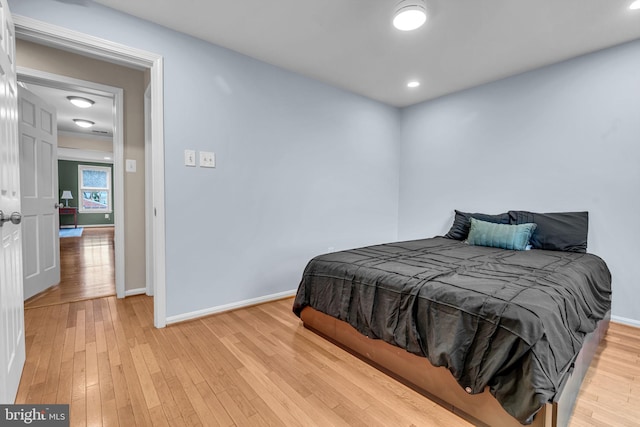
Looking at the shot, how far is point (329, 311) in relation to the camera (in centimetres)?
198

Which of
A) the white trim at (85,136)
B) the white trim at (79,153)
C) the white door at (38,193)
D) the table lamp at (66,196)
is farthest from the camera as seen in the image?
the table lamp at (66,196)

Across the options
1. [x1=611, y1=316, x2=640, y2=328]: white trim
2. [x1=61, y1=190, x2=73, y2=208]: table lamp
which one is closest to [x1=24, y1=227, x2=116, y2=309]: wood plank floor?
[x1=61, y1=190, x2=73, y2=208]: table lamp

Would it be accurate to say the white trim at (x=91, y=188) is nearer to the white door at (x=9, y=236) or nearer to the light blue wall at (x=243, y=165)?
the light blue wall at (x=243, y=165)

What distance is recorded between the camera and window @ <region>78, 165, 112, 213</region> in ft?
28.9

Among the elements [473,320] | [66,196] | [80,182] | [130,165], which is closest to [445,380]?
[473,320]

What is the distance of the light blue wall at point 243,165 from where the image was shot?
88.7 inches

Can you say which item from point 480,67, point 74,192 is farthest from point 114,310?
point 74,192

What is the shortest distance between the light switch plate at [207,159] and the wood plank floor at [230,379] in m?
1.28

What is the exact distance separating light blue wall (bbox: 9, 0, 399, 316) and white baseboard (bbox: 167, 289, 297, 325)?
42mm

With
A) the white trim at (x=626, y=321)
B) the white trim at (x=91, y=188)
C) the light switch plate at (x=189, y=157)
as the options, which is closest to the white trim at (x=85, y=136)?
the white trim at (x=91, y=188)

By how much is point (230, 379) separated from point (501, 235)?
8.10ft

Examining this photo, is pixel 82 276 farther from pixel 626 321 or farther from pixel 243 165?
pixel 626 321

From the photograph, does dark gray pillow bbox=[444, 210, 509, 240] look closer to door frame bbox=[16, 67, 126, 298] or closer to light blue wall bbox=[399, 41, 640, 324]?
light blue wall bbox=[399, 41, 640, 324]

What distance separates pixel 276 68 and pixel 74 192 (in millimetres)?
9017
